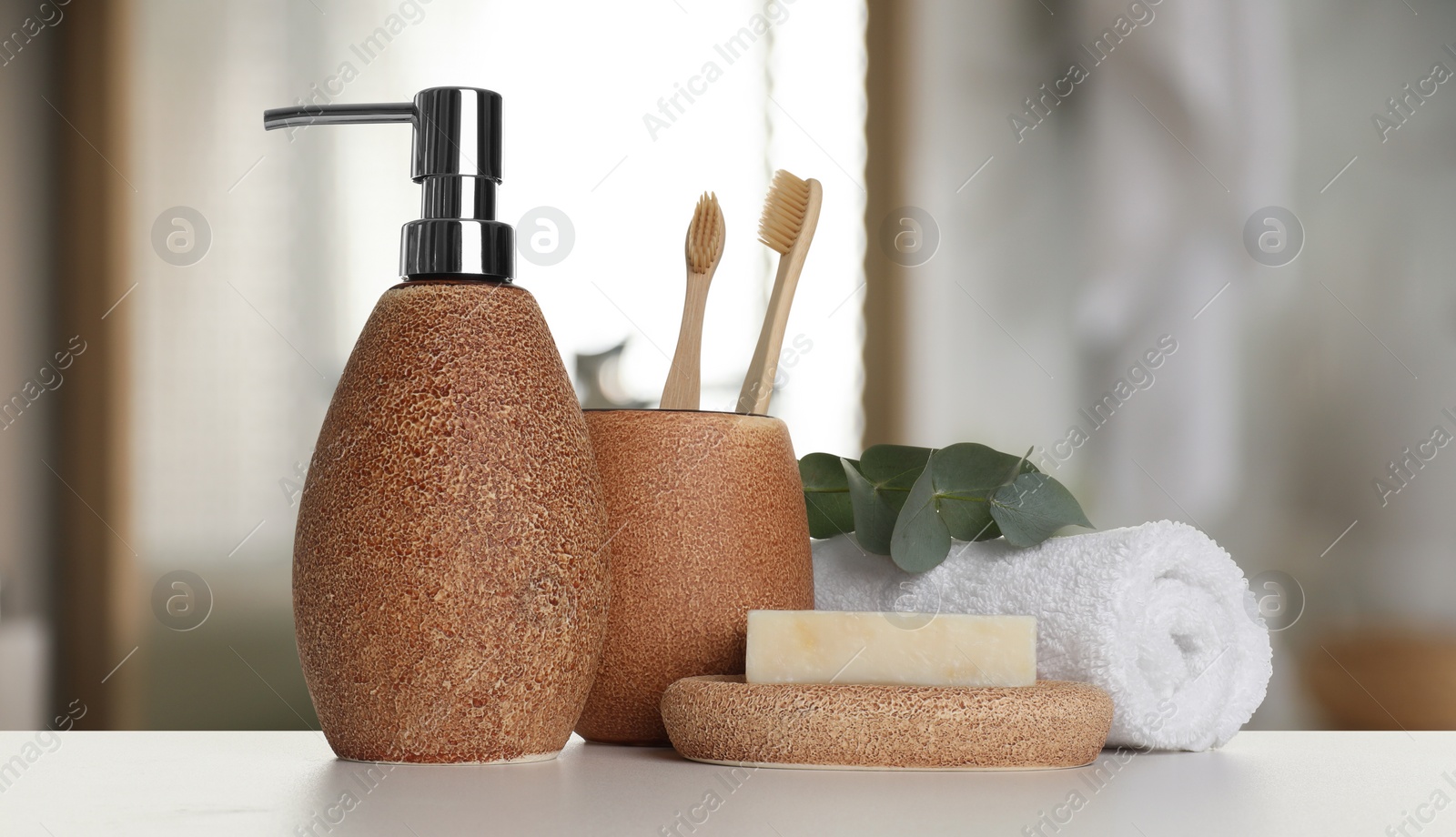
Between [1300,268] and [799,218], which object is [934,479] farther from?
[1300,268]

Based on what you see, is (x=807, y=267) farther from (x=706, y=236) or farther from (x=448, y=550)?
(x=448, y=550)

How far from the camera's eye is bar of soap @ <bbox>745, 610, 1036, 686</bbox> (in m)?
0.36

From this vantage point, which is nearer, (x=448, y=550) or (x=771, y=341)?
(x=448, y=550)

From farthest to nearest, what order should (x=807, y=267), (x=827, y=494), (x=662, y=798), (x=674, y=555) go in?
1. (x=807, y=267)
2. (x=827, y=494)
3. (x=674, y=555)
4. (x=662, y=798)

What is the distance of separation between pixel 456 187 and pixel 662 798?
0.19m

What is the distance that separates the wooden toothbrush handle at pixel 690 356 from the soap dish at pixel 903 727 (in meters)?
0.14

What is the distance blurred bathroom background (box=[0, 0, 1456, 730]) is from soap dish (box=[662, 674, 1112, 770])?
1.94ft

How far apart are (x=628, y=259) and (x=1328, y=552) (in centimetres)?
60

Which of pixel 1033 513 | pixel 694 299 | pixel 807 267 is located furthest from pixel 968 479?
pixel 807 267

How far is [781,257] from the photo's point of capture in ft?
1.53

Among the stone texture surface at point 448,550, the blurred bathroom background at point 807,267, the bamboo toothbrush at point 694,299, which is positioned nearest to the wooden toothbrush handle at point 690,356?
the bamboo toothbrush at point 694,299

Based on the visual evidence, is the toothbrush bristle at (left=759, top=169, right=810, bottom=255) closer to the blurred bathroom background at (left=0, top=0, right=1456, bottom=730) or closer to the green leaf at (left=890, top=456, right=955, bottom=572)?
the green leaf at (left=890, top=456, right=955, bottom=572)

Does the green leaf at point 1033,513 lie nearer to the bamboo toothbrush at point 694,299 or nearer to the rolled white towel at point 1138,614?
the rolled white towel at point 1138,614

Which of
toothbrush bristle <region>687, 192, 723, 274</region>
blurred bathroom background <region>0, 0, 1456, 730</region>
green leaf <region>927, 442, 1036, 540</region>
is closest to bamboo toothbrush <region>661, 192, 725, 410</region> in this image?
toothbrush bristle <region>687, 192, 723, 274</region>
